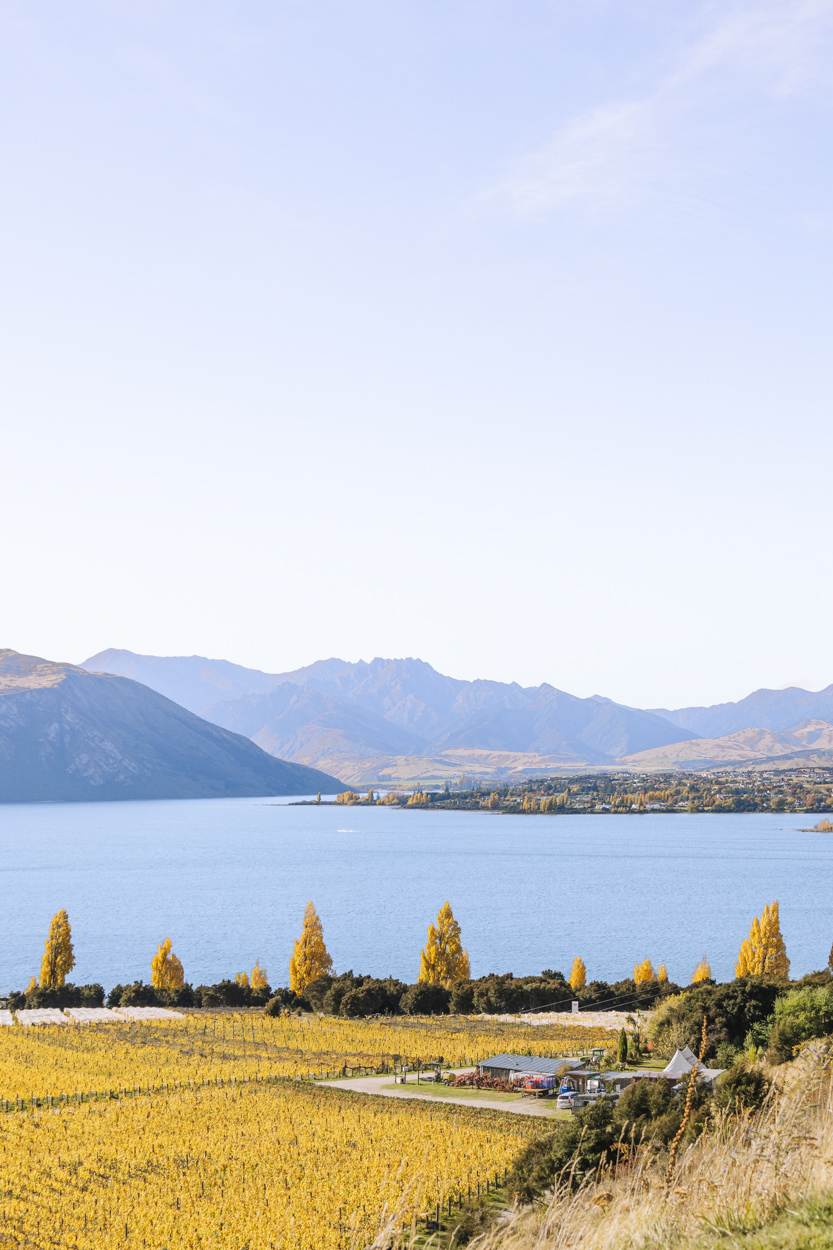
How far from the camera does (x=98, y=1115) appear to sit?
1518 inches

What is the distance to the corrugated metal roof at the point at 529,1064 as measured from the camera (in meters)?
43.7

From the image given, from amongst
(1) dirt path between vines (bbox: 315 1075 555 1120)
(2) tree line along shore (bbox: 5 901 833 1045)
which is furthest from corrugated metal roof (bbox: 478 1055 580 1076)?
(2) tree line along shore (bbox: 5 901 833 1045)

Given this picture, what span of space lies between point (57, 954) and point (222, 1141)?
1825 inches

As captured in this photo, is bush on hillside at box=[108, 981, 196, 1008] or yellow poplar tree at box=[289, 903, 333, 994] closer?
bush on hillside at box=[108, 981, 196, 1008]

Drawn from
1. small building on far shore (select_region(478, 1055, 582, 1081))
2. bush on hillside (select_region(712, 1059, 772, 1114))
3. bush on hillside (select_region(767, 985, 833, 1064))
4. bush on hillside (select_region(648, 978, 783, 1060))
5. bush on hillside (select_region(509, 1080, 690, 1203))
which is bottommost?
small building on far shore (select_region(478, 1055, 582, 1081))

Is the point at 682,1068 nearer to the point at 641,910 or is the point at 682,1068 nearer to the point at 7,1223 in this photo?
the point at 7,1223

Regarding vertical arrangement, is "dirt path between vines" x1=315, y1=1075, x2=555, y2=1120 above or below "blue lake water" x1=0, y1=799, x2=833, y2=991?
above

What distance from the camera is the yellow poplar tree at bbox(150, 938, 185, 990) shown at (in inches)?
3044

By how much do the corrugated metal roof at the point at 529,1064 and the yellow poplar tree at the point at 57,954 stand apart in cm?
3935

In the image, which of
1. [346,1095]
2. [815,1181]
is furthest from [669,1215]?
[346,1095]

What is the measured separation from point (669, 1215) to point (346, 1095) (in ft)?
117

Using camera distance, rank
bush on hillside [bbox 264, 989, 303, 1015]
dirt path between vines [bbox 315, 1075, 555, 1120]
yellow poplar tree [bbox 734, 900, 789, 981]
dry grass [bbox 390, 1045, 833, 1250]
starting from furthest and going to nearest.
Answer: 1. yellow poplar tree [bbox 734, 900, 789, 981]
2. bush on hillside [bbox 264, 989, 303, 1015]
3. dirt path between vines [bbox 315, 1075, 555, 1120]
4. dry grass [bbox 390, 1045, 833, 1250]

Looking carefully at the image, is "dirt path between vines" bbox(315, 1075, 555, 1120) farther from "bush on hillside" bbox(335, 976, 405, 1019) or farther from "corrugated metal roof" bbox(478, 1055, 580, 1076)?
"bush on hillside" bbox(335, 976, 405, 1019)

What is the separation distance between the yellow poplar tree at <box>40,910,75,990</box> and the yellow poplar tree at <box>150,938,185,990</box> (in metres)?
5.38
